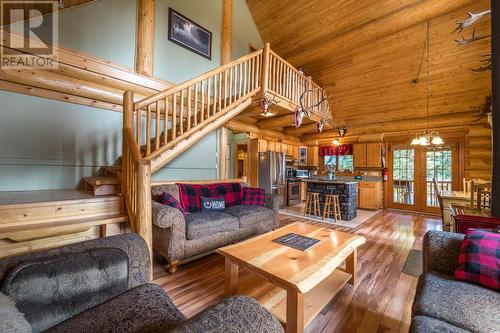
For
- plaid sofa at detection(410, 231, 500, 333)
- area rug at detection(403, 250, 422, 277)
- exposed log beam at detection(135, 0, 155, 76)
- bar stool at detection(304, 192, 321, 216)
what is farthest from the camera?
bar stool at detection(304, 192, 321, 216)

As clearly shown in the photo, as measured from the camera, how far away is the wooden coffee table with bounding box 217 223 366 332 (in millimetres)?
1350

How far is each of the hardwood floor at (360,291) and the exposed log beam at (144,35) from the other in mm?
3133

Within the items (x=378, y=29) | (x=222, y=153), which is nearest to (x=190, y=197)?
(x=222, y=153)

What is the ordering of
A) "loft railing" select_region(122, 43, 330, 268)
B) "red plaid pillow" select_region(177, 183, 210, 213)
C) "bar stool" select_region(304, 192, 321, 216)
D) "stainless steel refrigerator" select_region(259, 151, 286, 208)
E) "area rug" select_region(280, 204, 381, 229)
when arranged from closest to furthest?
"loft railing" select_region(122, 43, 330, 268) < "red plaid pillow" select_region(177, 183, 210, 213) < "area rug" select_region(280, 204, 381, 229) < "bar stool" select_region(304, 192, 321, 216) < "stainless steel refrigerator" select_region(259, 151, 286, 208)

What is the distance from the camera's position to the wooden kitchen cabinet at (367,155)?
6152mm

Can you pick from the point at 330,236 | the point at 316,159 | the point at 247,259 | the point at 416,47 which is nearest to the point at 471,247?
the point at 330,236

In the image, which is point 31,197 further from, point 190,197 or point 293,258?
point 293,258

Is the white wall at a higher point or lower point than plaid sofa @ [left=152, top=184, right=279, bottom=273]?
higher

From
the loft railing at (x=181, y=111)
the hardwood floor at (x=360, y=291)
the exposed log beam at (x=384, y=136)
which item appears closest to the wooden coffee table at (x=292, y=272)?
the hardwood floor at (x=360, y=291)

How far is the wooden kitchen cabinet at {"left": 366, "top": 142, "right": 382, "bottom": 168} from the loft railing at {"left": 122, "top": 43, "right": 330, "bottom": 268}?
180 centimetres

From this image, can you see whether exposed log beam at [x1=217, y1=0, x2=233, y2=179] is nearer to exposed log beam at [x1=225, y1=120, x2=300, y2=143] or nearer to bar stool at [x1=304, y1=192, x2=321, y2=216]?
exposed log beam at [x1=225, y1=120, x2=300, y2=143]

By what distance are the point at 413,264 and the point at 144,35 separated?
5224mm

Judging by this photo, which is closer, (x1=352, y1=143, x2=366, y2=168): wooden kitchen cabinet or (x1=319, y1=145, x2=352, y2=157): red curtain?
(x1=352, y1=143, x2=366, y2=168): wooden kitchen cabinet

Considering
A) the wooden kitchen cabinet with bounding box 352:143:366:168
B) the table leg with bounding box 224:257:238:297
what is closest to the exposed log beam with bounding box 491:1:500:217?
the table leg with bounding box 224:257:238:297
